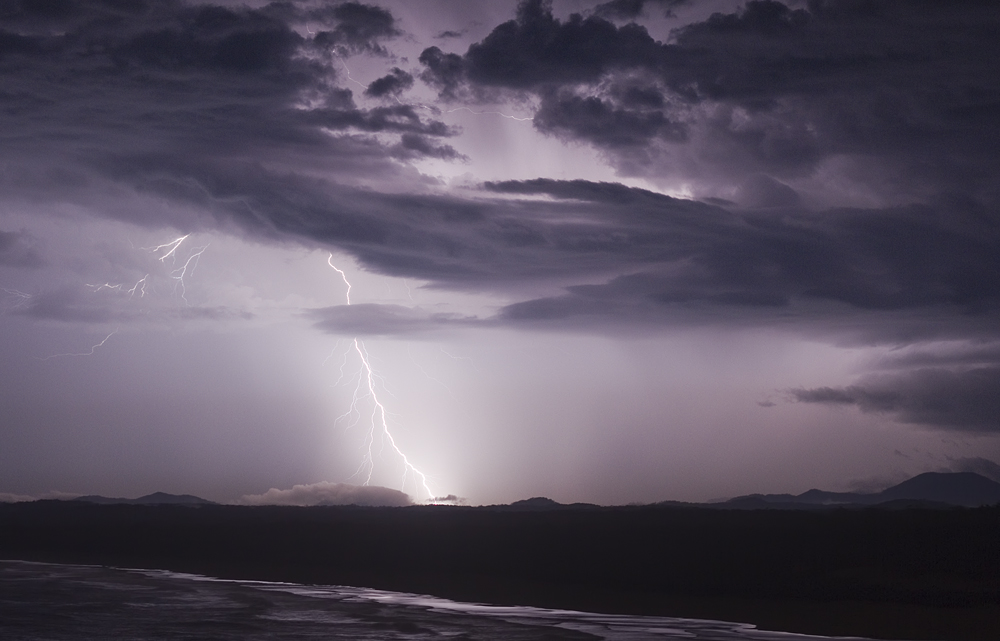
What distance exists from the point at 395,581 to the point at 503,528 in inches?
1004

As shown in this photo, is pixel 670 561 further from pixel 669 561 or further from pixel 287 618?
pixel 287 618

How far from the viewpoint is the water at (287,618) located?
2116 centimetres

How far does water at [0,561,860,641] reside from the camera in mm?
21156

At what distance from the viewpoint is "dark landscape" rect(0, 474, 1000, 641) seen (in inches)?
1072

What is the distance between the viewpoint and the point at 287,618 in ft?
79.9

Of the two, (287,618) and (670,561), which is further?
(670,561)

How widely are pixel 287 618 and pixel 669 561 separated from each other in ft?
67.1

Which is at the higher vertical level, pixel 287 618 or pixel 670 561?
pixel 670 561

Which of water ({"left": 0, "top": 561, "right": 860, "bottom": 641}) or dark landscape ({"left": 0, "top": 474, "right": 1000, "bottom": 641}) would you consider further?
dark landscape ({"left": 0, "top": 474, "right": 1000, "bottom": 641})

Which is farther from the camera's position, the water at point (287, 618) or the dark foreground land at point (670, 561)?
the dark foreground land at point (670, 561)

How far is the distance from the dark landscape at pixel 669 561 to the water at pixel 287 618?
2629 mm

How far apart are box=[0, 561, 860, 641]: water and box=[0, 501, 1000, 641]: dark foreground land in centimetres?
277

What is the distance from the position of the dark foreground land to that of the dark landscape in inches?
3.4

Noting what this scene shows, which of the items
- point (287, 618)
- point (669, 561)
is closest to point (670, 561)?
point (669, 561)
